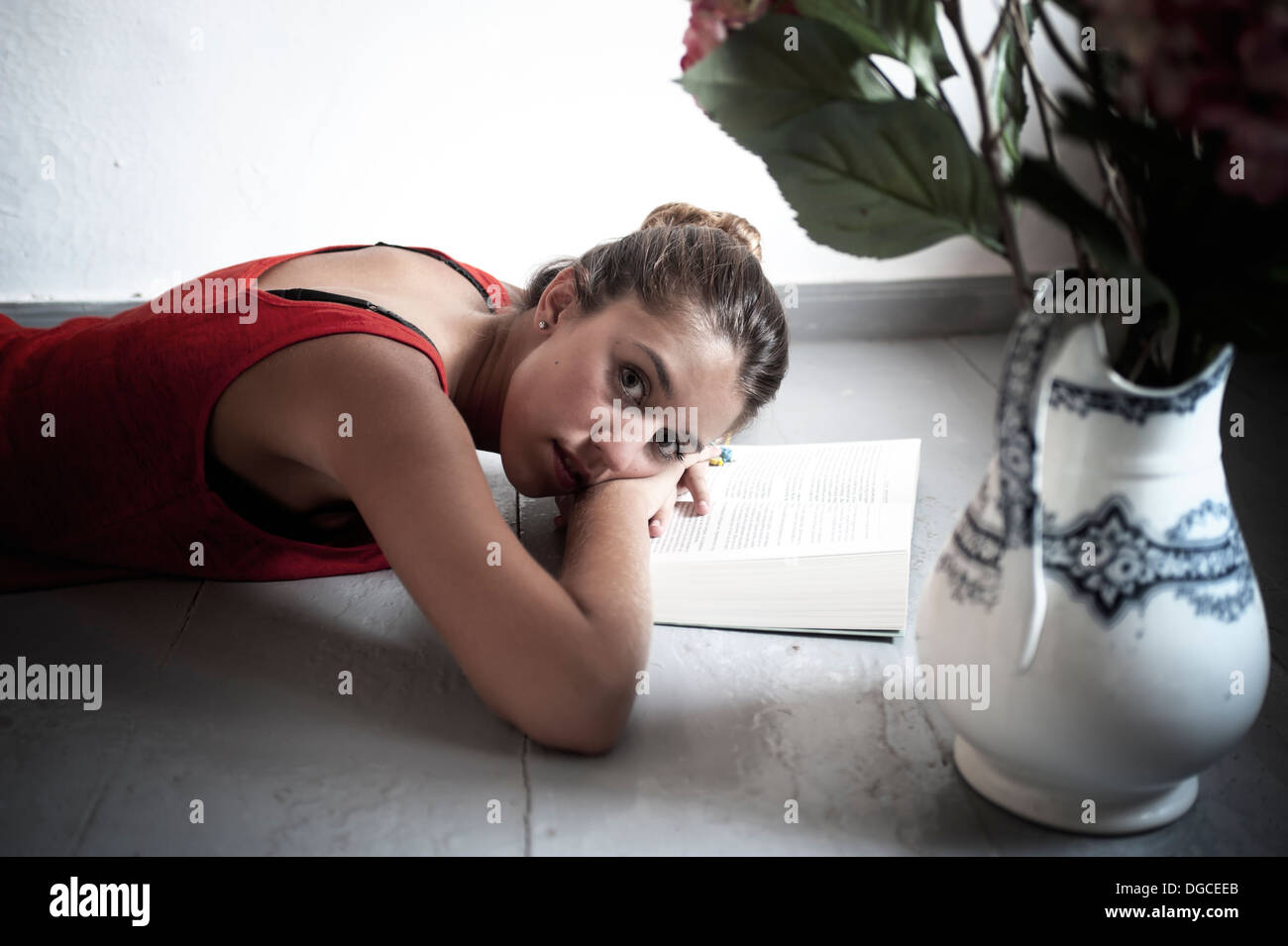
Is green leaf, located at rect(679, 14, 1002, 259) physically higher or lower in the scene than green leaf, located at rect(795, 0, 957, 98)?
lower

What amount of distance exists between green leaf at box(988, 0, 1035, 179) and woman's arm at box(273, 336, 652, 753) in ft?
1.38

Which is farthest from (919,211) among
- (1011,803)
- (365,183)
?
(365,183)

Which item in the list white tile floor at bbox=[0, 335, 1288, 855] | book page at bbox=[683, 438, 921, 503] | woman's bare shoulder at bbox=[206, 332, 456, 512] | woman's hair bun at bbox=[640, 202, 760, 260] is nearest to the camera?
white tile floor at bbox=[0, 335, 1288, 855]

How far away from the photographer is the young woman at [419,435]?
79 cm

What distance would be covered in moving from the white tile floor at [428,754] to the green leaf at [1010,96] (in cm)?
43

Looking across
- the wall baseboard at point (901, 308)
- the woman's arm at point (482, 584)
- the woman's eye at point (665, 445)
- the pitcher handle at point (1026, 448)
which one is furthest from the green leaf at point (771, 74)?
the wall baseboard at point (901, 308)

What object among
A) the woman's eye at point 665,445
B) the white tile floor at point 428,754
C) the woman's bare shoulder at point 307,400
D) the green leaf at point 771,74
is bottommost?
the white tile floor at point 428,754

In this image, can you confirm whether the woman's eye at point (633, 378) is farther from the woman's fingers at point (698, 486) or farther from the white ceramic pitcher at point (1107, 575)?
the white ceramic pitcher at point (1107, 575)

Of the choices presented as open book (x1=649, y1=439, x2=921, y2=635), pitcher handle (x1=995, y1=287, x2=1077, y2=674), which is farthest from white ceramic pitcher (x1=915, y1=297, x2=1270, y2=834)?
open book (x1=649, y1=439, x2=921, y2=635)

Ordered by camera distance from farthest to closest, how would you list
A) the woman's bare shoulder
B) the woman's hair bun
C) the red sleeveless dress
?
the woman's hair bun → the red sleeveless dress → the woman's bare shoulder

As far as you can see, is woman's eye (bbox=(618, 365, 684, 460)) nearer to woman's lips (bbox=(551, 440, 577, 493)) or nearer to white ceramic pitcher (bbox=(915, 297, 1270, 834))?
woman's lips (bbox=(551, 440, 577, 493))

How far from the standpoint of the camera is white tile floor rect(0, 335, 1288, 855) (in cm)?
72
